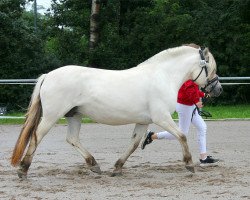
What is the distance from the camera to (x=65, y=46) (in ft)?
98.2

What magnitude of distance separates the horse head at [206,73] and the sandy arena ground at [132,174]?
122 cm

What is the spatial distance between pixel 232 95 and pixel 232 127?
13.0m

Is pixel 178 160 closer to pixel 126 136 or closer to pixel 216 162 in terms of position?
pixel 216 162

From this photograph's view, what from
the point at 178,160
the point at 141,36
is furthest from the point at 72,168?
the point at 141,36

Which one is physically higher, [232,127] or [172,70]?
[172,70]

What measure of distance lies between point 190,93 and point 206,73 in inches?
14.9

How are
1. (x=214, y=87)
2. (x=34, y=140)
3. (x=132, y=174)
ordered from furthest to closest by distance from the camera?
(x=214, y=87) → (x=132, y=174) → (x=34, y=140)

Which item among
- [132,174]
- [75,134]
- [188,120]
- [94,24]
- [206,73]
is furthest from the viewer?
[94,24]

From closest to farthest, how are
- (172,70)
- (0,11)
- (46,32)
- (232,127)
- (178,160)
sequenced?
(172,70) → (178,160) → (232,127) → (0,11) → (46,32)

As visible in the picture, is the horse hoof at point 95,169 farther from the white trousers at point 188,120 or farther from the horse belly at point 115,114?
the white trousers at point 188,120

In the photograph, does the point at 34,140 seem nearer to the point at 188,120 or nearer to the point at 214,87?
the point at 188,120

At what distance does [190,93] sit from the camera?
29.9 feet

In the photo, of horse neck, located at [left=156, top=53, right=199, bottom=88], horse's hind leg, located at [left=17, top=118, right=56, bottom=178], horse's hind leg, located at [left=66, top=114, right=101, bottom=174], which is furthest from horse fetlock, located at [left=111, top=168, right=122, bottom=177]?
horse neck, located at [left=156, top=53, right=199, bottom=88]

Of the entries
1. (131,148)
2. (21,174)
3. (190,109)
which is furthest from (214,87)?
(21,174)
